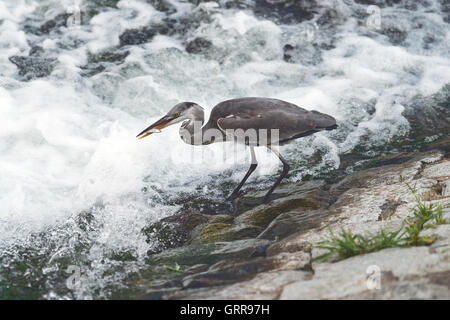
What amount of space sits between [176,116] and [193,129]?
0.21 m

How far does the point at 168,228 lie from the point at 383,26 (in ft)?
18.6

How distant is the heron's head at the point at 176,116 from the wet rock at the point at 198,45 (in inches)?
116

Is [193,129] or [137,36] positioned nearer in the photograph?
[193,129]

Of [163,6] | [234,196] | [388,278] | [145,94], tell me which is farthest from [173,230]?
[163,6]

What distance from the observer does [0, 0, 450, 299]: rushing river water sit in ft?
12.2

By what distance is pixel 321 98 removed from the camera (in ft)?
20.4

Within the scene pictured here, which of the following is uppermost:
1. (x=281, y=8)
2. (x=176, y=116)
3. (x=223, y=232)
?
(x=281, y=8)

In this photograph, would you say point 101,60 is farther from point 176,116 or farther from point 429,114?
point 429,114

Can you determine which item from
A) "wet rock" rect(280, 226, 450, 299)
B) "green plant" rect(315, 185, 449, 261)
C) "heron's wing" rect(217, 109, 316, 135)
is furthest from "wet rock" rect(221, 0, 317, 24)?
"wet rock" rect(280, 226, 450, 299)

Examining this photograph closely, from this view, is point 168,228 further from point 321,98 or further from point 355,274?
point 321,98

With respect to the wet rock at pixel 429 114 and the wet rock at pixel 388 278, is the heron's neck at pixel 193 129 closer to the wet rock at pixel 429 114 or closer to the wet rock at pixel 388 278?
the wet rock at pixel 429 114

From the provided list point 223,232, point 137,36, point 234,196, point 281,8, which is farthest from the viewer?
point 281,8

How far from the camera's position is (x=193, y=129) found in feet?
15.3
